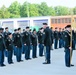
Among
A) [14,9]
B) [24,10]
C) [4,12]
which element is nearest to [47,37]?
[4,12]

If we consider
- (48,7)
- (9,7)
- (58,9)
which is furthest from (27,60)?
(58,9)

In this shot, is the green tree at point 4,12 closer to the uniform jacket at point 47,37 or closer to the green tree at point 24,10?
the green tree at point 24,10

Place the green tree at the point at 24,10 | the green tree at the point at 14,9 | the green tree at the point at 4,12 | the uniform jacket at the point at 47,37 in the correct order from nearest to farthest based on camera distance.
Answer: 1. the uniform jacket at the point at 47,37
2. the green tree at the point at 4,12
3. the green tree at the point at 14,9
4. the green tree at the point at 24,10

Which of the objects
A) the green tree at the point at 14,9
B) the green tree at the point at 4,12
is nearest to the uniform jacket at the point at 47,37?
the green tree at the point at 4,12

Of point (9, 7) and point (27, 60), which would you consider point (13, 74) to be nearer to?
point (27, 60)

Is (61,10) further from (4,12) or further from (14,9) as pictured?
(4,12)

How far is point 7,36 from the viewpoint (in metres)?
14.4

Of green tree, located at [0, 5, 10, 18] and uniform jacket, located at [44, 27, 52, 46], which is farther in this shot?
green tree, located at [0, 5, 10, 18]

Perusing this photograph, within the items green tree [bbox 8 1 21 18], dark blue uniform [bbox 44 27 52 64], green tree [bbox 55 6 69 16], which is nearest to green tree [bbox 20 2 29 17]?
green tree [bbox 8 1 21 18]

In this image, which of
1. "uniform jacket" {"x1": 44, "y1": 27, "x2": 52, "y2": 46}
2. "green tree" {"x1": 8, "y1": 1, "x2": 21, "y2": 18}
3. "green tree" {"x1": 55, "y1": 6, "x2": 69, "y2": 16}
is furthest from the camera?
"green tree" {"x1": 55, "y1": 6, "x2": 69, "y2": 16}

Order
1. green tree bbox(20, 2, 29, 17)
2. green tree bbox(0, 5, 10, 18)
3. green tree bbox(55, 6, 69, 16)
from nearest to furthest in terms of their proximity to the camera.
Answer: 1. green tree bbox(0, 5, 10, 18)
2. green tree bbox(20, 2, 29, 17)
3. green tree bbox(55, 6, 69, 16)

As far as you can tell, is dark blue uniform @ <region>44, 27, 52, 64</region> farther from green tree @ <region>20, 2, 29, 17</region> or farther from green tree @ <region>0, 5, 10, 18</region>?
green tree @ <region>20, 2, 29, 17</region>

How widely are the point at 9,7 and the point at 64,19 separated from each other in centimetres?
2951

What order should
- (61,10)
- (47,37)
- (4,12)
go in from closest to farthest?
(47,37), (4,12), (61,10)
